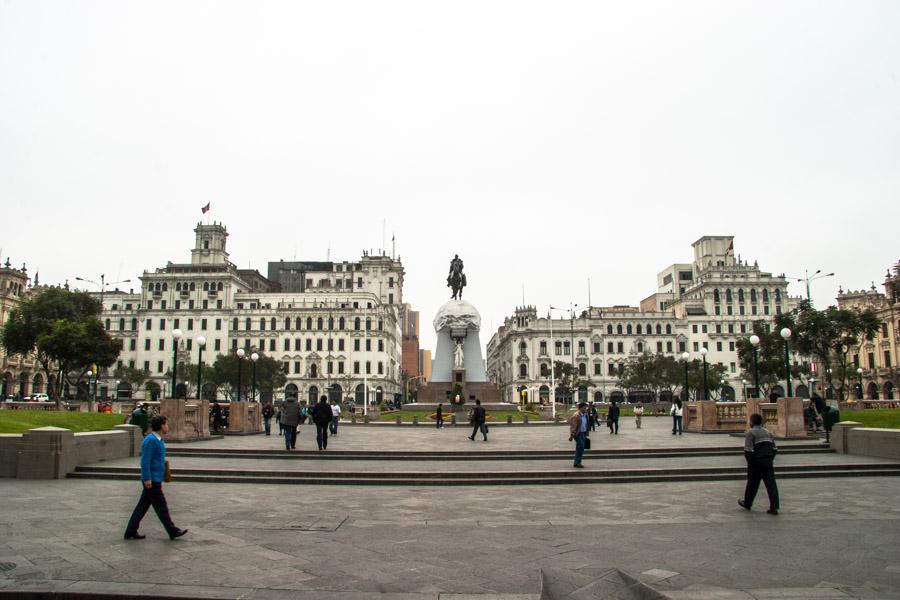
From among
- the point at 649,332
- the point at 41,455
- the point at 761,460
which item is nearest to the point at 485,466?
the point at 761,460

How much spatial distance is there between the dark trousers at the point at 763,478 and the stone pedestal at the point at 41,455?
15.5 meters

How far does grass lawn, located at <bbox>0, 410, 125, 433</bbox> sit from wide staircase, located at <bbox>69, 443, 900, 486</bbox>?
3.63m

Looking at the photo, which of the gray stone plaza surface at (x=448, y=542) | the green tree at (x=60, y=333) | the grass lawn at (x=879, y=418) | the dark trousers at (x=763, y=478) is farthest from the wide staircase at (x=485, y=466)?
the green tree at (x=60, y=333)

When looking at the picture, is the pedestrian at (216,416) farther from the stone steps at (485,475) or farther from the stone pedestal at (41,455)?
the stone pedestal at (41,455)

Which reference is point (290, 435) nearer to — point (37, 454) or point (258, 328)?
point (37, 454)

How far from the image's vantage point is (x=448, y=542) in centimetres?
971

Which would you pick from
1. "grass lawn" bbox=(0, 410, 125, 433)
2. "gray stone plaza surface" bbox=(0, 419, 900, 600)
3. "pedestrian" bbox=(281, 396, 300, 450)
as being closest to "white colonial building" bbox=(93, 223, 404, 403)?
"grass lawn" bbox=(0, 410, 125, 433)

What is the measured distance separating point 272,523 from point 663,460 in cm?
1339

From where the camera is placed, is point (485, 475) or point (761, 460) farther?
point (485, 475)

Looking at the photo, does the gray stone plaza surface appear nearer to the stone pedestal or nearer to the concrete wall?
the stone pedestal

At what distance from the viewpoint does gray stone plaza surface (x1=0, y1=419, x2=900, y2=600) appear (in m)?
7.39

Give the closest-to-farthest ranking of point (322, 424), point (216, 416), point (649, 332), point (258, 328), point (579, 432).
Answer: point (579, 432) < point (322, 424) < point (216, 416) < point (258, 328) < point (649, 332)

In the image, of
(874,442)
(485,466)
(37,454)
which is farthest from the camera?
(874,442)

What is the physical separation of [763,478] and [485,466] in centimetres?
849
